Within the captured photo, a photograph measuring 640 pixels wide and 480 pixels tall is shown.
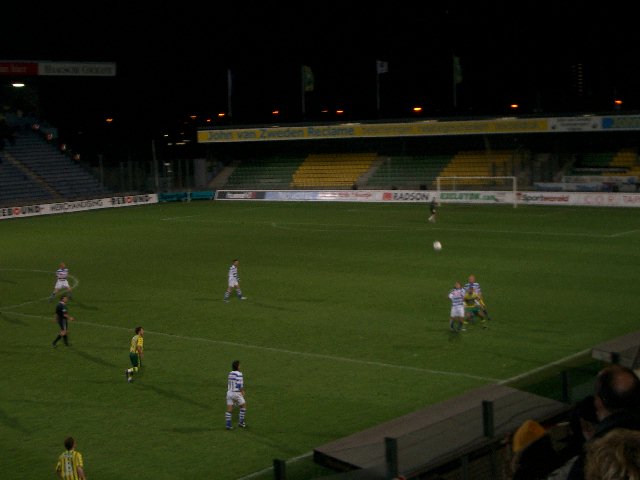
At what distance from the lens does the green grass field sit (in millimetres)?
15703

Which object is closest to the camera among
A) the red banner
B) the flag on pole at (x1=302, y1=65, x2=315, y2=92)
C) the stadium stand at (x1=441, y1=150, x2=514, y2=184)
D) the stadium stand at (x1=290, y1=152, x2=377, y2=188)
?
the red banner

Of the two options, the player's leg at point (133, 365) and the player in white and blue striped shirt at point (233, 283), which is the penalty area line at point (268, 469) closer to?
the player's leg at point (133, 365)

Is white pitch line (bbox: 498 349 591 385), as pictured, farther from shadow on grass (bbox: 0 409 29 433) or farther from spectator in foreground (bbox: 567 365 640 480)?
spectator in foreground (bbox: 567 365 640 480)

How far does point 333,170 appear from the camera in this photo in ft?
253

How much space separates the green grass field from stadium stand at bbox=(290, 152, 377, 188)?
27177mm

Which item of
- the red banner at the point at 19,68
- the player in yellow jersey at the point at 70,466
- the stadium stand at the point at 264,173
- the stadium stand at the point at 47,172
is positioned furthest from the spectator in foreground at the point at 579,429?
the stadium stand at the point at 264,173

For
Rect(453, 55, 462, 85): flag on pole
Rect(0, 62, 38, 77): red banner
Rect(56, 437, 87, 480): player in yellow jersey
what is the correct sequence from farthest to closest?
Rect(453, 55, 462, 85): flag on pole, Rect(0, 62, 38, 77): red banner, Rect(56, 437, 87, 480): player in yellow jersey

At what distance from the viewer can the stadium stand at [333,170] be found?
7519 cm

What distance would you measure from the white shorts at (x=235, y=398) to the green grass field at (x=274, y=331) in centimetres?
55

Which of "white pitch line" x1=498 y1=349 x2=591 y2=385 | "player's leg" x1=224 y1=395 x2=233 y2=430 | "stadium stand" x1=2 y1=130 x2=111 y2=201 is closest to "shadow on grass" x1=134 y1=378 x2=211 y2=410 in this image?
"player's leg" x1=224 y1=395 x2=233 y2=430

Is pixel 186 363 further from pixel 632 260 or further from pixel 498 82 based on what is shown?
pixel 498 82

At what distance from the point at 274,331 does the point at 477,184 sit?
153 feet

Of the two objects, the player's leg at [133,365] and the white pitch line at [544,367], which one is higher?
the player's leg at [133,365]

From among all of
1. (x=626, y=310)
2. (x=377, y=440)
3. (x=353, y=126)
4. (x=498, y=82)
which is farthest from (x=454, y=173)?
(x=377, y=440)
